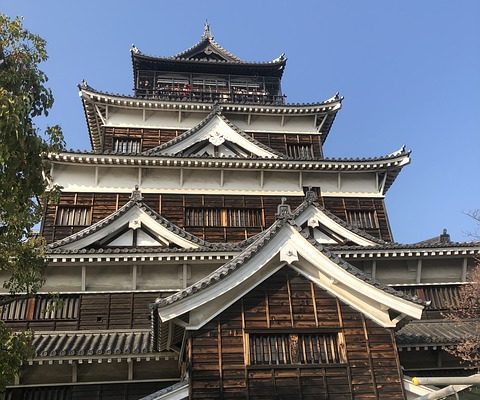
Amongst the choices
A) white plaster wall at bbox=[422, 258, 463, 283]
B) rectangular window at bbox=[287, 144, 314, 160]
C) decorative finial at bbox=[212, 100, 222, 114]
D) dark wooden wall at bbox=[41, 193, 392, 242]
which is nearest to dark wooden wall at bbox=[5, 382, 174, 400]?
dark wooden wall at bbox=[41, 193, 392, 242]

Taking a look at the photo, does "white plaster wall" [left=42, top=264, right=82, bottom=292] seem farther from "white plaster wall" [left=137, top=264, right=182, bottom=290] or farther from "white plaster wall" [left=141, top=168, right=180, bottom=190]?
"white plaster wall" [left=141, top=168, right=180, bottom=190]

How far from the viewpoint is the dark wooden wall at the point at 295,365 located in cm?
1003

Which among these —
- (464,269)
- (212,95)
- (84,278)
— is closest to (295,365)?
(84,278)

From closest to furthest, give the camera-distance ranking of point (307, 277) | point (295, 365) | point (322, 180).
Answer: point (295, 365) → point (307, 277) → point (322, 180)

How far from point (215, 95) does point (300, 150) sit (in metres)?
5.66

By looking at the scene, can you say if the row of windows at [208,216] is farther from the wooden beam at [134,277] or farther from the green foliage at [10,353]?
the green foliage at [10,353]

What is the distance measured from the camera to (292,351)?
34.7 feet

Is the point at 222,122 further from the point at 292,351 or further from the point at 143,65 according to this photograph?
the point at 292,351

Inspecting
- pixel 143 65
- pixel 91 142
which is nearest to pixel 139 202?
pixel 91 142

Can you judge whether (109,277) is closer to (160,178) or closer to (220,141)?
(160,178)

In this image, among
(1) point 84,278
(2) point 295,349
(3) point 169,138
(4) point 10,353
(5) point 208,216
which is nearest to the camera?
(4) point 10,353

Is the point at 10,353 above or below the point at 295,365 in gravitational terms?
above

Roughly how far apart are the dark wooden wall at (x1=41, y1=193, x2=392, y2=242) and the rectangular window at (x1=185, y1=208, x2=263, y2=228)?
0.18m

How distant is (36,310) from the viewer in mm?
14086
